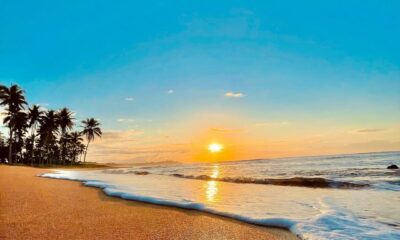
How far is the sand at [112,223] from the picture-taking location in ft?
16.2

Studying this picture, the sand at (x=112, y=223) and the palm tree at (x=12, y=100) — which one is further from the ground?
the palm tree at (x=12, y=100)

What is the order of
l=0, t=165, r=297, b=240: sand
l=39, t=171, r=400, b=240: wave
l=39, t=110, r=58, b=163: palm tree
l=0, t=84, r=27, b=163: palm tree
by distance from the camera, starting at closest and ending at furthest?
1. l=0, t=165, r=297, b=240: sand
2. l=39, t=171, r=400, b=240: wave
3. l=0, t=84, r=27, b=163: palm tree
4. l=39, t=110, r=58, b=163: palm tree

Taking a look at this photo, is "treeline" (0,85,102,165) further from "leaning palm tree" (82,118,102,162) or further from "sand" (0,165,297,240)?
"sand" (0,165,297,240)

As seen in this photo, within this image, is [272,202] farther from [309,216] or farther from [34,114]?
[34,114]


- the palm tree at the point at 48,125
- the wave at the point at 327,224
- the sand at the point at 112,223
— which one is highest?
the palm tree at the point at 48,125

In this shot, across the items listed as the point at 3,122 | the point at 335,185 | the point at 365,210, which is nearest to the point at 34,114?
the point at 3,122

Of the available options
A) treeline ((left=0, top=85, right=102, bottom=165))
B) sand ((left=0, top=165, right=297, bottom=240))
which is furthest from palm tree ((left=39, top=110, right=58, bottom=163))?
sand ((left=0, top=165, right=297, bottom=240))

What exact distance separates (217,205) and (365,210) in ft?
11.6

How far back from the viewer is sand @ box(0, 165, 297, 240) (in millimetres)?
4934

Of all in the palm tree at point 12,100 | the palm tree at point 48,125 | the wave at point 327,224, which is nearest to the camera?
the wave at point 327,224

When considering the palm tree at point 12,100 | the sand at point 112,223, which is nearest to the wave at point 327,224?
the sand at point 112,223

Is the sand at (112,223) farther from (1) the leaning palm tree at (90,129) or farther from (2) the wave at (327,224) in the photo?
(1) the leaning palm tree at (90,129)

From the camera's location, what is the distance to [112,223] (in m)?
5.72

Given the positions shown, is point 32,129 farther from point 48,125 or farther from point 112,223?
point 112,223
